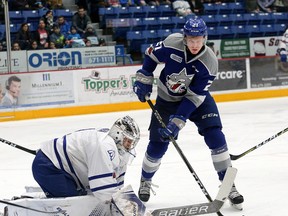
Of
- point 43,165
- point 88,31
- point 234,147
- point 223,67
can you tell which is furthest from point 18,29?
point 43,165

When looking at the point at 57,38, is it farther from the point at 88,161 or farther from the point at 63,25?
the point at 88,161

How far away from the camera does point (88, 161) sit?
341 centimetres

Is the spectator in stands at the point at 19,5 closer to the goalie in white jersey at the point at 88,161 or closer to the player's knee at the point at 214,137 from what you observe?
the player's knee at the point at 214,137

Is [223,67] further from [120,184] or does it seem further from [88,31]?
[120,184]

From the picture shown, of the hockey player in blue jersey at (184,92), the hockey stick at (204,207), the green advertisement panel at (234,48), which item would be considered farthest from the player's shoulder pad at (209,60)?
the green advertisement panel at (234,48)

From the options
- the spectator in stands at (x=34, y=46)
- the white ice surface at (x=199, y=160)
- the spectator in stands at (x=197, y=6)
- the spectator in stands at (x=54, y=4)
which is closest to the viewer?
the white ice surface at (x=199, y=160)

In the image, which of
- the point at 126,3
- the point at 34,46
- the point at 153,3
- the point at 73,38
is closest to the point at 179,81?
the point at 34,46

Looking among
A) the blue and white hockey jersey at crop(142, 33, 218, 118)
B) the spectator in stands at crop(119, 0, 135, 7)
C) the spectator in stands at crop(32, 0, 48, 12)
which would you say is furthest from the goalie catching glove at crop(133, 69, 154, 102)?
the spectator in stands at crop(119, 0, 135, 7)

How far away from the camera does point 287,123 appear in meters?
8.09

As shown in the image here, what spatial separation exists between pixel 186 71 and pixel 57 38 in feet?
20.3

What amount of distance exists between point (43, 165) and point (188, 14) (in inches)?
366

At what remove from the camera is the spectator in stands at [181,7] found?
12.6 meters

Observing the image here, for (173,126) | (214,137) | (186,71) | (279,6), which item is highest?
(186,71)

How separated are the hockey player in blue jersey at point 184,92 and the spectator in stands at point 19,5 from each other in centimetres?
674
